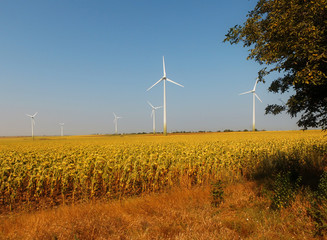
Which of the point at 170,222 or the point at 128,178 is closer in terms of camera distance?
the point at 170,222

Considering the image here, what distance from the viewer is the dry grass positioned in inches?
208

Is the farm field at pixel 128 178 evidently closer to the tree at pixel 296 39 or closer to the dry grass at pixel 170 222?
the dry grass at pixel 170 222

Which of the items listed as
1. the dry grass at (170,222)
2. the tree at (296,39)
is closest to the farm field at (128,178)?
the dry grass at (170,222)

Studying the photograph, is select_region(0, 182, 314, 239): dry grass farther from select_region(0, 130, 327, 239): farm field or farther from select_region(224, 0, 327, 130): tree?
select_region(224, 0, 327, 130): tree

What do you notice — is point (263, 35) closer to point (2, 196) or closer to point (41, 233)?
point (41, 233)

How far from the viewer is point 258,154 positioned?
1411cm

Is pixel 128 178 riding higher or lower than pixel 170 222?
higher

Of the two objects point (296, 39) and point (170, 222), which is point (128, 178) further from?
point (296, 39)

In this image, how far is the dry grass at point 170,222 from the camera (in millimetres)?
5293

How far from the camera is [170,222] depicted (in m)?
5.98

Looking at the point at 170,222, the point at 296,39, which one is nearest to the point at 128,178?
the point at 170,222

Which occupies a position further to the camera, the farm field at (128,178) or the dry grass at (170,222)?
the farm field at (128,178)

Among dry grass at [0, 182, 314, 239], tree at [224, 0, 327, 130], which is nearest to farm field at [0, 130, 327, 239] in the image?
dry grass at [0, 182, 314, 239]

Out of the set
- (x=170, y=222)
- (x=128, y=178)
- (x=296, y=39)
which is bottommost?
(x=170, y=222)
